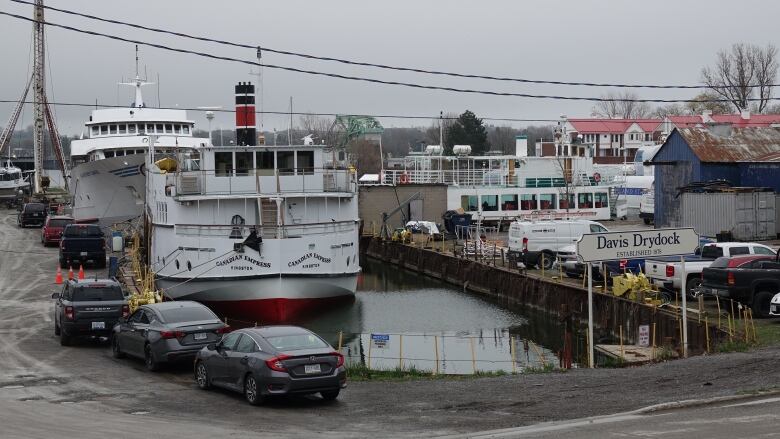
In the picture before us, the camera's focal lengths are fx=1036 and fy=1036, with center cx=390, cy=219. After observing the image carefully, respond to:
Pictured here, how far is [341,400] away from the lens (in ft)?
59.0

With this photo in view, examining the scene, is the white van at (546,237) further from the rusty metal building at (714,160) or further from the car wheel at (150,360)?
the car wheel at (150,360)

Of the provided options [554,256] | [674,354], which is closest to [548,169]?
[554,256]

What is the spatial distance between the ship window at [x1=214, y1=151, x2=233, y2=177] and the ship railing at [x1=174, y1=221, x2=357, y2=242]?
302 centimetres

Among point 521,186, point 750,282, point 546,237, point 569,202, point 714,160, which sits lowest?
point 750,282

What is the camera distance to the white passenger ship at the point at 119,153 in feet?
183

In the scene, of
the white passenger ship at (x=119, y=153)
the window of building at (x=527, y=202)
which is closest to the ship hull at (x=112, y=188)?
the white passenger ship at (x=119, y=153)

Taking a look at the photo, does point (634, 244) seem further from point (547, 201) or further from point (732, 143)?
point (547, 201)

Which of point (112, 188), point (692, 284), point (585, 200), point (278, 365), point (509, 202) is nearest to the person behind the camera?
point (278, 365)

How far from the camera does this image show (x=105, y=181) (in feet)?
189

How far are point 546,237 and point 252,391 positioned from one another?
28995mm

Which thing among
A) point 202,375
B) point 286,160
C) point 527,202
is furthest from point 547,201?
point 202,375

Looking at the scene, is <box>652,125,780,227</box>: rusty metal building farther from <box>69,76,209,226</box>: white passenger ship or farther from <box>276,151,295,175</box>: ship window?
<box>69,76,209,226</box>: white passenger ship

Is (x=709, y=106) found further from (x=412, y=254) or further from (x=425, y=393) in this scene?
(x=425, y=393)

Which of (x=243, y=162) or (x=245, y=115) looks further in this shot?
(x=245, y=115)
